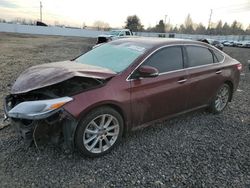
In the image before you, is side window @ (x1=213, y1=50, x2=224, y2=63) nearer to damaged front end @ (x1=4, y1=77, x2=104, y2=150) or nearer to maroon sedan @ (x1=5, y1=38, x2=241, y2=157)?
maroon sedan @ (x1=5, y1=38, x2=241, y2=157)

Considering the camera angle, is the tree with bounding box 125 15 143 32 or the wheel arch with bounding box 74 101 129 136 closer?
the wheel arch with bounding box 74 101 129 136

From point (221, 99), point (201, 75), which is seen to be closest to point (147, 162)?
point (201, 75)

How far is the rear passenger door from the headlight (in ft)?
7.70

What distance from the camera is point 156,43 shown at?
3887 mm

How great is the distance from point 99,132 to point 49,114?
757 mm

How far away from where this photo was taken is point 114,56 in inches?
152

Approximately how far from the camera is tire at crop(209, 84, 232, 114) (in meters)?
4.93

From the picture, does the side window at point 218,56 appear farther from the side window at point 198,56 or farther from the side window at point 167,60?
the side window at point 167,60

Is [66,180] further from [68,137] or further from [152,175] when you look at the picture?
[152,175]

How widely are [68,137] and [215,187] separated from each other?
1878 millimetres

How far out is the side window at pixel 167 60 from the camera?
3.71m

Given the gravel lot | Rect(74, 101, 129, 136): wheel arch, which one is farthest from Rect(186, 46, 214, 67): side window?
Rect(74, 101, 129, 136): wheel arch

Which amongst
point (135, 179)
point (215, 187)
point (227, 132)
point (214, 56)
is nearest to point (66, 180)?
point (135, 179)

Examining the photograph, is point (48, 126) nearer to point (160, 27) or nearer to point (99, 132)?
point (99, 132)
